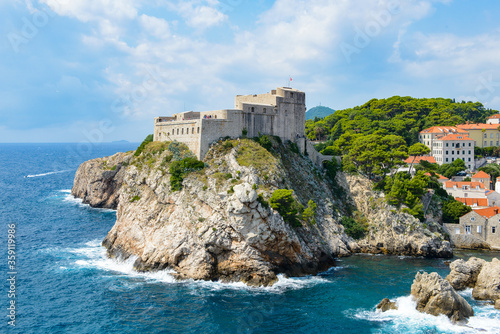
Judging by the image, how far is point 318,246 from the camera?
168 ft

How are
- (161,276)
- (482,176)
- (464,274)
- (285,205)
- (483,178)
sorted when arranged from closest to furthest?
(464,274), (161,276), (285,205), (483,178), (482,176)

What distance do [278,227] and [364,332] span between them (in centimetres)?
1584

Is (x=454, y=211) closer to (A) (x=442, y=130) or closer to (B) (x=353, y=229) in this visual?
(B) (x=353, y=229)

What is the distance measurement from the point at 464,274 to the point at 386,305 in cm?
1176

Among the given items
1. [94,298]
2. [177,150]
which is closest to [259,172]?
[177,150]

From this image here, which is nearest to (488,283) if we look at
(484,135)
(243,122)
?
(243,122)

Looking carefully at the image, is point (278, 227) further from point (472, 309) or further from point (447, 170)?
point (447, 170)

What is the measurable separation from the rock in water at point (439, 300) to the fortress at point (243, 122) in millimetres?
32619

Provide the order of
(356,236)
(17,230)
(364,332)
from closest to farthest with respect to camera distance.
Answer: (364,332)
(356,236)
(17,230)

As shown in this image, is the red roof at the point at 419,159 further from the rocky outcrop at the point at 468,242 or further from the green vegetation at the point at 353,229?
the green vegetation at the point at 353,229

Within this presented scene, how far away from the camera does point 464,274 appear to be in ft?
146

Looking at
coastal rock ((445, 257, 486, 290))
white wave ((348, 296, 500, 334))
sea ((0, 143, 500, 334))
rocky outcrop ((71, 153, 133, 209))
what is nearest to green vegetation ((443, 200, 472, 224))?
sea ((0, 143, 500, 334))

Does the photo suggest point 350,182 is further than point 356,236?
Yes

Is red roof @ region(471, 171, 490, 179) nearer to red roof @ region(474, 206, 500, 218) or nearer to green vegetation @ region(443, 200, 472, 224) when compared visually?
red roof @ region(474, 206, 500, 218)
